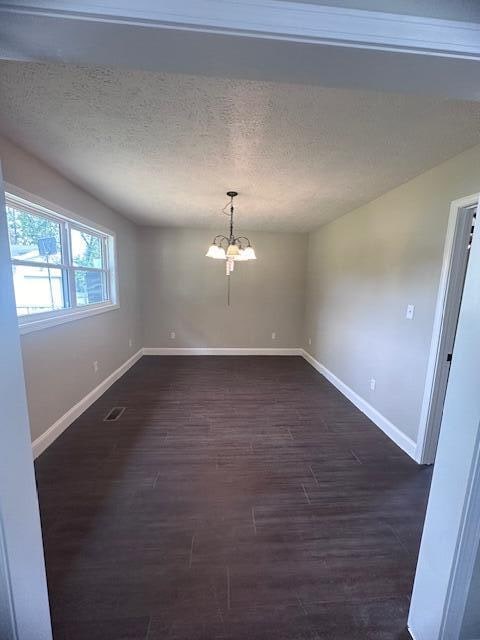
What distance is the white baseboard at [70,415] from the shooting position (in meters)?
2.21

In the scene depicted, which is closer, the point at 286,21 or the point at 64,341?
the point at 286,21

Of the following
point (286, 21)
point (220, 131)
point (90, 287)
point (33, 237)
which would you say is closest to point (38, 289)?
point (33, 237)

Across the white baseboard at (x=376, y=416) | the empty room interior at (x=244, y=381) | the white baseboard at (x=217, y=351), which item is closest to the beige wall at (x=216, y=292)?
the white baseboard at (x=217, y=351)

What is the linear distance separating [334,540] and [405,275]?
214 cm

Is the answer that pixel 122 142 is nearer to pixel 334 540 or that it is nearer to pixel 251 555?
pixel 251 555

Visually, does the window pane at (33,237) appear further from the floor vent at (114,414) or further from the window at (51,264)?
the floor vent at (114,414)

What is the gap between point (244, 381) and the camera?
12.9 ft

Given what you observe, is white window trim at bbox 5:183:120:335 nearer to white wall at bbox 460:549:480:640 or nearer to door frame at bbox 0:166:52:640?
door frame at bbox 0:166:52:640

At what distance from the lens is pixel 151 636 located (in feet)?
3.63

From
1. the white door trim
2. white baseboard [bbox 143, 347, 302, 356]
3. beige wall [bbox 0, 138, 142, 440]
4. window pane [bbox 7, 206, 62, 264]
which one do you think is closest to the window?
window pane [bbox 7, 206, 62, 264]

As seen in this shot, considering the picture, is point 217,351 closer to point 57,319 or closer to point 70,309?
point 70,309

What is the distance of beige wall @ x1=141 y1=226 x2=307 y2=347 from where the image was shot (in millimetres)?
4926

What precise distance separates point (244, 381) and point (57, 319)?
2476 mm

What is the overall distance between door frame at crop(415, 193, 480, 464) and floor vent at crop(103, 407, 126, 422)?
114 inches
